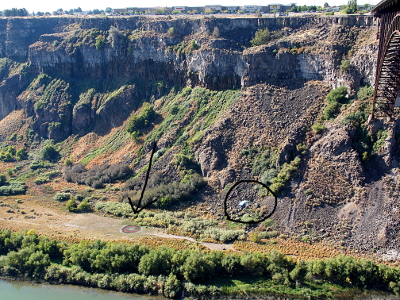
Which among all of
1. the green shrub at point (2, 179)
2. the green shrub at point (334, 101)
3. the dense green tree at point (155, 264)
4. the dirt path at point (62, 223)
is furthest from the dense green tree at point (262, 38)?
the green shrub at point (2, 179)

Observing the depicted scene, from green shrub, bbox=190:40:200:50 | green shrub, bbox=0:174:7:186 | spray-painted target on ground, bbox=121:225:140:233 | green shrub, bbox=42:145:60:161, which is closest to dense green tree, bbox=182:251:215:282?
spray-painted target on ground, bbox=121:225:140:233

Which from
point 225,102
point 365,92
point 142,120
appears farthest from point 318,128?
point 142,120

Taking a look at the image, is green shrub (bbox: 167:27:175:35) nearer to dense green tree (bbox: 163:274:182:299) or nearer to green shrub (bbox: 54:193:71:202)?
green shrub (bbox: 54:193:71:202)

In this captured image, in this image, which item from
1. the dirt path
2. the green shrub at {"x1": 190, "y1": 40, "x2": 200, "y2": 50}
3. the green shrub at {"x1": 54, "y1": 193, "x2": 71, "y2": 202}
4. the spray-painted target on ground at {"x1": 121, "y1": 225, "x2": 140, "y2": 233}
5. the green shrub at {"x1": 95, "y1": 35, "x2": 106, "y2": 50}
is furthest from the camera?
the green shrub at {"x1": 95, "y1": 35, "x2": 106, "y2": 50}

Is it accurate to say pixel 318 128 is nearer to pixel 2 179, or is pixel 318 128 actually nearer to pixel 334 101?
pixel 334 101

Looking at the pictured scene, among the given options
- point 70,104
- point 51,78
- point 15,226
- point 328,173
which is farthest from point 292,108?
point 51,78

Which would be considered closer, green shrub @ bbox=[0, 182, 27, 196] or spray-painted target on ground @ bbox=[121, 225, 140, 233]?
spray-painted target on ground @ bbox=[121, 225, 140, 233]

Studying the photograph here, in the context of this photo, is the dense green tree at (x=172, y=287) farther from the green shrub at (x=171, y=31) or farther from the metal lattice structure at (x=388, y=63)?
the green shrub at (x=171, y=31)

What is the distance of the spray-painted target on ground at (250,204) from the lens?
4588 centimetres

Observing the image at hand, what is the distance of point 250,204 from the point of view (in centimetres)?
4756

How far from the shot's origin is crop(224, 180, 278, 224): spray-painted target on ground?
45875mm

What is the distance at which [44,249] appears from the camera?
42469 millimetres

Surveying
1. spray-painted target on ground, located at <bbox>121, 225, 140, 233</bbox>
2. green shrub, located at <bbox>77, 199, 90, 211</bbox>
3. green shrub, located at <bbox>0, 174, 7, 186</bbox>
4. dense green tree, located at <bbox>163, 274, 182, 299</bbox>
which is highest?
green shrub, located at <bbox>0, 174, 7, 186</bbox>

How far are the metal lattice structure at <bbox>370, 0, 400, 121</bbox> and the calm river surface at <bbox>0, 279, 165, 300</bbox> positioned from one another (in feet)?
99.0
